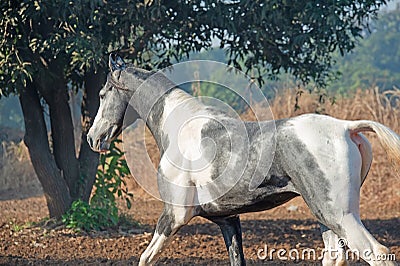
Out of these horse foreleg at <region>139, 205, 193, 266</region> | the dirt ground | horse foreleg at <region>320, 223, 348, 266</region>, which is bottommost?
the dirt ground

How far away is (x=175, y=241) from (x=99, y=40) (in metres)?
2.47

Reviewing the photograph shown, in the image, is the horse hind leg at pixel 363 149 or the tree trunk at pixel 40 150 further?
the tree trunk at pixel 40 150

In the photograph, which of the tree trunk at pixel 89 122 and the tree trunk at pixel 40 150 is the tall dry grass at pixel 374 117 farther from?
the tree trunk at pixel 40 150

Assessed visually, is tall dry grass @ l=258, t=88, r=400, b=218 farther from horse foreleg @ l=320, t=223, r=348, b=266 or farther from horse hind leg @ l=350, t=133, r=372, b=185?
horse hind leg @ l=350, t=133, r=372, b=185

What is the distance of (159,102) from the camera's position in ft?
15.8

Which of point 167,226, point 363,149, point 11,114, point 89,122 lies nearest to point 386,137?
point 363,149

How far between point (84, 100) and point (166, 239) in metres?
4.09

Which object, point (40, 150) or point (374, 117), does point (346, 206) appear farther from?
point (374, 117)

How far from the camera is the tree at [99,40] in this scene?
6.66m

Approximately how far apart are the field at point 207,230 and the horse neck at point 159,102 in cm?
153

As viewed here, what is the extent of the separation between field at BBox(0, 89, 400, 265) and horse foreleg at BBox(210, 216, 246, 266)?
1.17 m

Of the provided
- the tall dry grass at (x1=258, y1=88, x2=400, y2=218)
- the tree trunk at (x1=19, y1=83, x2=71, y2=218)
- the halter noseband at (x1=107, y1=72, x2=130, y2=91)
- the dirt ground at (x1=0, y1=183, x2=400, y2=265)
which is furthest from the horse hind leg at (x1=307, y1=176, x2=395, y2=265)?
the tall dry grass at (x1=258, y1=88, x2=400, y2=218)

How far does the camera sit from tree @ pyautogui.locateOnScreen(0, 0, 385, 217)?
21.9 feet

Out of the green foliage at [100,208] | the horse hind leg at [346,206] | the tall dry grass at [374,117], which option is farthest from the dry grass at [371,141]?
the horse hind leg at [346,206]
